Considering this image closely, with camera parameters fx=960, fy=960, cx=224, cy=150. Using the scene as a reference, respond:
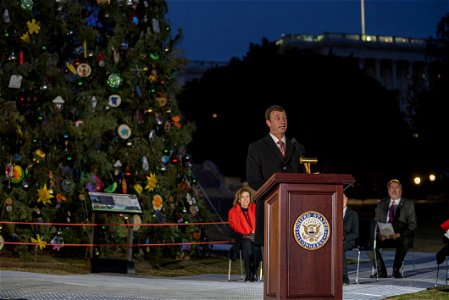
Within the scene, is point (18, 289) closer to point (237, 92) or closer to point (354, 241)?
point (354, 241)

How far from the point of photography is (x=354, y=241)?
53.9 ft

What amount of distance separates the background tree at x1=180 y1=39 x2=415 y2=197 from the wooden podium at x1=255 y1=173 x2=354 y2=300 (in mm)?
52616

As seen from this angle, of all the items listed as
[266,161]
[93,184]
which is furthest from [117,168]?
[266,161]

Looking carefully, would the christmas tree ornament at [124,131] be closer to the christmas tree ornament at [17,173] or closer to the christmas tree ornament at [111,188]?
the christmas tree ornament at [111,188]

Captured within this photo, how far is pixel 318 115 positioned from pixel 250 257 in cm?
4832

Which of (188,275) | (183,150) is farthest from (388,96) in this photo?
(188,275)

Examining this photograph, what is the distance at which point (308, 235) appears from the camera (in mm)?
7980

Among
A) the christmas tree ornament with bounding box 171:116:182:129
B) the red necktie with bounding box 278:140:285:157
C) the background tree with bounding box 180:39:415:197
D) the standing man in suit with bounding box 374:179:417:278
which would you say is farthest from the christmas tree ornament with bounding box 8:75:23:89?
the background tree with bounding box 180:39:415:197

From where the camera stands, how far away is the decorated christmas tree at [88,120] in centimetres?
2144

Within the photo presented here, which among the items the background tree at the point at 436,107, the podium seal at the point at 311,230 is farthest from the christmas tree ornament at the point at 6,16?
the background tree at the point at 436,107

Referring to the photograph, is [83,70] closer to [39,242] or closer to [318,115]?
[39,242]

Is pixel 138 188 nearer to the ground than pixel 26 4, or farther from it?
nearer to the ground

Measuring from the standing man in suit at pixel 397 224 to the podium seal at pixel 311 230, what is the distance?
29.5 ft

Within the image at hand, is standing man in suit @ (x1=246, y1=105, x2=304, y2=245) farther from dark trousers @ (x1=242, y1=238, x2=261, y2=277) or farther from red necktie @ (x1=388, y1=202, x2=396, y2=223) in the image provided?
red necktie @ (x1=388, y1=202, x2=396, y2=223)
